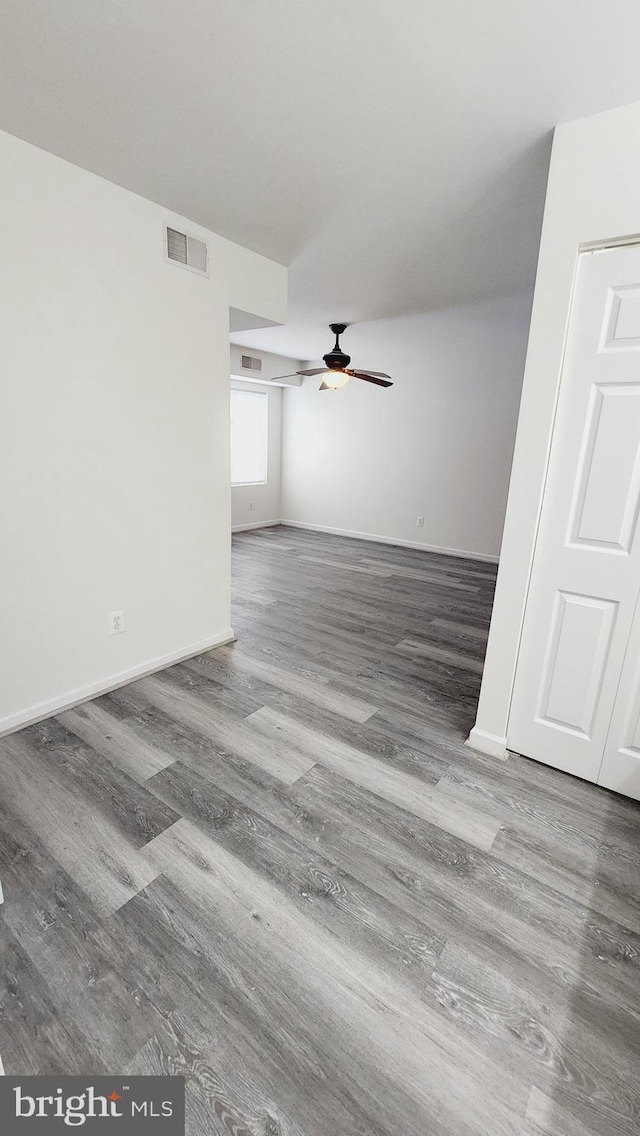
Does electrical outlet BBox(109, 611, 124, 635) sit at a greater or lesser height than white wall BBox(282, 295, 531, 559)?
lesser

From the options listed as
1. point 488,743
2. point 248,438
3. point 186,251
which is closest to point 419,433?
point 248,438

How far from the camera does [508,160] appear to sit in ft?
6.30

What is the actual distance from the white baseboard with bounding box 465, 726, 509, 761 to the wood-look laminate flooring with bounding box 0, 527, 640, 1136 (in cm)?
6

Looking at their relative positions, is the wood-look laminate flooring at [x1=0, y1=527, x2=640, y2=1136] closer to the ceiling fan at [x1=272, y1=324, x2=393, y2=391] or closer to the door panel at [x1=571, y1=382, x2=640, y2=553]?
the door panel at [x1=571, y1=382, x2=640, y2=553]

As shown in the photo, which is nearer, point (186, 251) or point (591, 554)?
point (591, 554)

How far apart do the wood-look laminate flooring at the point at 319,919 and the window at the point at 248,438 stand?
195 inches

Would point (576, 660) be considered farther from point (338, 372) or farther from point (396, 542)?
point (396, 542)

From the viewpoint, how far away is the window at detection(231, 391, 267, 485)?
6922 mm

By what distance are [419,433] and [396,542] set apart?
1.45 meters

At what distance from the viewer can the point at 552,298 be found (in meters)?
1.78

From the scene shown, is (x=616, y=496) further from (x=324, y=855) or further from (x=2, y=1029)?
(x=2, y=1029)

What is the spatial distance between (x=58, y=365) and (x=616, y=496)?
7.81ft

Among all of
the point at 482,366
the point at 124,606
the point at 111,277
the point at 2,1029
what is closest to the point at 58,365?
the point at 111,277

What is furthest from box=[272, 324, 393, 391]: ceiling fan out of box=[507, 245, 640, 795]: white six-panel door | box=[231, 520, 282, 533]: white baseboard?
box=[231, 520, 282, 533]: white baseboard
